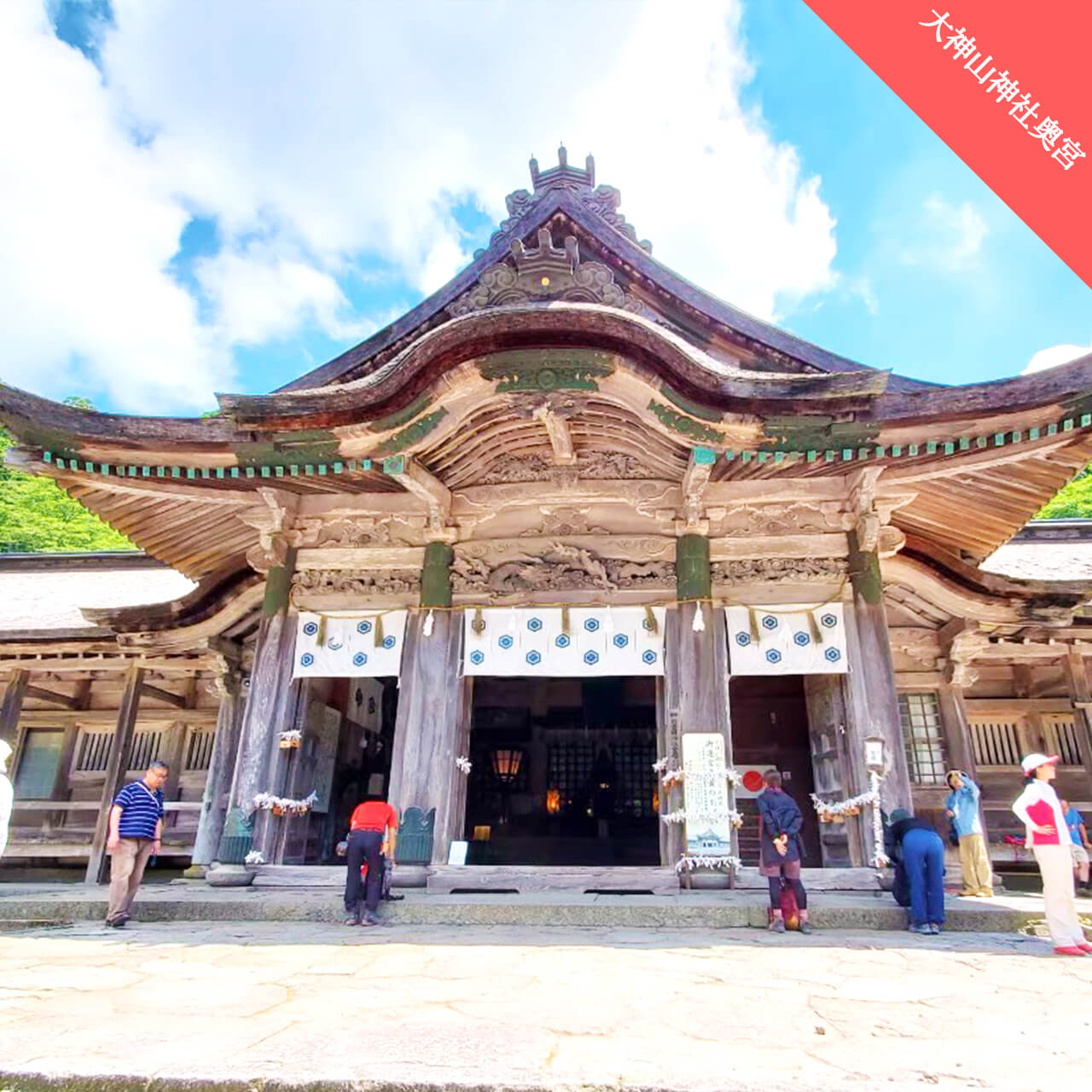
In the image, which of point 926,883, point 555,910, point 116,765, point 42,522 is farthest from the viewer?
point 42,522

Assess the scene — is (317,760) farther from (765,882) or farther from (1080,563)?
(1080,563)

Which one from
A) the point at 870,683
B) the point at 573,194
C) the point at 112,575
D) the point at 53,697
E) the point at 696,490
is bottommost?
the point at 870,683

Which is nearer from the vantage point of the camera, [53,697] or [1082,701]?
[1082,701]

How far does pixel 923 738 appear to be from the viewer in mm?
11469

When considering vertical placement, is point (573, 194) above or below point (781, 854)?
above

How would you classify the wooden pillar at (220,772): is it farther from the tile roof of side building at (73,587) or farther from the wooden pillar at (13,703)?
the wooden pillar at (13,703)

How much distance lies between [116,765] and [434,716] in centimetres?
658

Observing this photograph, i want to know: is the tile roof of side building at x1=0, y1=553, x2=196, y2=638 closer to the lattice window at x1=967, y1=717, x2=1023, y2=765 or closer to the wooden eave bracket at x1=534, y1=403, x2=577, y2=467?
the wooden eave bracket at x1=534, y1=403, x2=577, y2=467

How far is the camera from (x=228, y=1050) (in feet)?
10.2

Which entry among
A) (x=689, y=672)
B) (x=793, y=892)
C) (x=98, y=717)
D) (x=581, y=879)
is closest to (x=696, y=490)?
(x=689, y=672)

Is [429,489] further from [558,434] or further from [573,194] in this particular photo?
[573,194]

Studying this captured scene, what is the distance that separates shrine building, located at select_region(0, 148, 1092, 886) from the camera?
816 cm

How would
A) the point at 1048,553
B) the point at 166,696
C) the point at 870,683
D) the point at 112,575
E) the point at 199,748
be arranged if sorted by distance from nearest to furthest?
the point at 870,683
the point at 166,696
the point at 199,748
the point at 1048,553
the point at 112,575

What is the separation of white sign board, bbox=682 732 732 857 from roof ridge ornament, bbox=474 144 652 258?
6.94 meters
